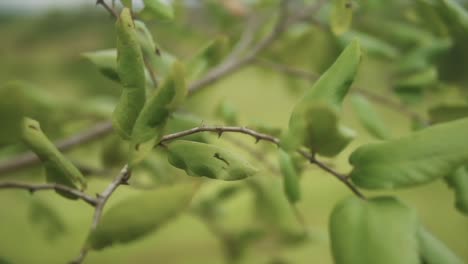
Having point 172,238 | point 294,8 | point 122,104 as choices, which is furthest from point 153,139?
point 172,238

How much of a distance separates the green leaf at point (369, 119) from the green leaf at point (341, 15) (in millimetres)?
111

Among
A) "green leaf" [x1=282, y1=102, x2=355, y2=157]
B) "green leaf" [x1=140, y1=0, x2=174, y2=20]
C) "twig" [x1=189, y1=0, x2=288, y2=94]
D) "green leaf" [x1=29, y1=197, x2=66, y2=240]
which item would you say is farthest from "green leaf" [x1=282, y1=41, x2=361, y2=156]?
"green leaf" [x1=29, y1=197, x2=66, y2=240]

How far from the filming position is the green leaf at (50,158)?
0.88ft

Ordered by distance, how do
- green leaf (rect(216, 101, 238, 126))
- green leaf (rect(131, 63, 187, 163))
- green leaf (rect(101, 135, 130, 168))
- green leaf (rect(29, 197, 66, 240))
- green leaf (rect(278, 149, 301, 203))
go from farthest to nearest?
green leaf (rect(29, 197, 66, 240)) → green leaf (rect(101, 135, 130, 168)) → green leaf (rect(216, 101, 238, 126)) → green leaf (rect(278, 149, 301, 203)) → green leaf (rect(131, 63, 187, 163))

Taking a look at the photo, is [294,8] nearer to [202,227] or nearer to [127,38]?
[127,38]

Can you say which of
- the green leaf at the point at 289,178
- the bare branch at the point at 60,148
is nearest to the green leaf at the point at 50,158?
the green leaf at the point at 289,178

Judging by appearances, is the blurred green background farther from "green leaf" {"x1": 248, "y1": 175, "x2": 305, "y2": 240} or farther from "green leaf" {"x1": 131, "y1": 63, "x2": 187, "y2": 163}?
"green leaf" {"x1": 131, "y1": 63, "x2": 187, "y2": 163}

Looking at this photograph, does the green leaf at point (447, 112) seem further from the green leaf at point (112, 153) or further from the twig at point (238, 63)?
the green leaf at point (112, 153)

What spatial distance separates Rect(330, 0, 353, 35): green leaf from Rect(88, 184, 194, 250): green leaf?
138 mm

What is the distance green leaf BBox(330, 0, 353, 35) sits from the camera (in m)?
0.33

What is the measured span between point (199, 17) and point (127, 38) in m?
0.67

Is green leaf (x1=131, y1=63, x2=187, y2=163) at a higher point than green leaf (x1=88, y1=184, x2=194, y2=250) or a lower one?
higher

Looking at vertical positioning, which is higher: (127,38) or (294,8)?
(127,38)

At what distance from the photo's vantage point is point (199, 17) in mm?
906
